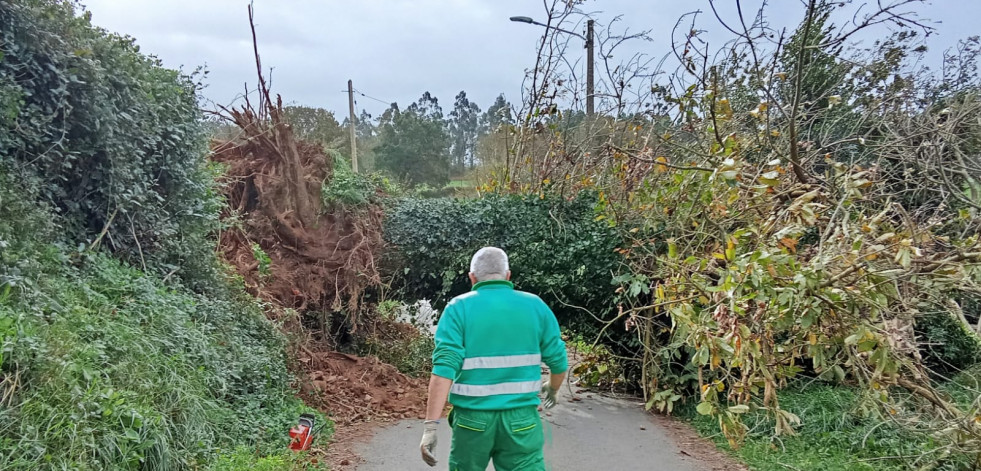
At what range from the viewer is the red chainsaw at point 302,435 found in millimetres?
5250

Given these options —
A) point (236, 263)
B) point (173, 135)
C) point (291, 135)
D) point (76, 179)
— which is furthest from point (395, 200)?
point (76, 179)

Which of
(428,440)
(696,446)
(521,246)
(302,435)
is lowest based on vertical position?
(696,446)

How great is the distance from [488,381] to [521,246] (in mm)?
5236

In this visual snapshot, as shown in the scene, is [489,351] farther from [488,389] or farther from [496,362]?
[488,389]

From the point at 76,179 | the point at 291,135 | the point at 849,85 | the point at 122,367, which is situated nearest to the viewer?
the point at 122,367

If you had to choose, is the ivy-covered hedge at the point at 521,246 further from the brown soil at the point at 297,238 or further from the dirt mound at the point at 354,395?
the dirt mound at the point at 354,395

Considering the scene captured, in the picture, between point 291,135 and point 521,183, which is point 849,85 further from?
point 291,135

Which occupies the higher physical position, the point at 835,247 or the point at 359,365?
the point at 835,247

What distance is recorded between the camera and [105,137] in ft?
17.8

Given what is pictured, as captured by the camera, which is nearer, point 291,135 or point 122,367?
point 122,367

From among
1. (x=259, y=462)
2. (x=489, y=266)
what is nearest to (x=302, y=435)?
(x=259, y=462)

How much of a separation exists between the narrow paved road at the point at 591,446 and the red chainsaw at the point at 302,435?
22.0 inches

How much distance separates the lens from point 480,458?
11.0 ft

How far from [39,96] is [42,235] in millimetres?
1198
